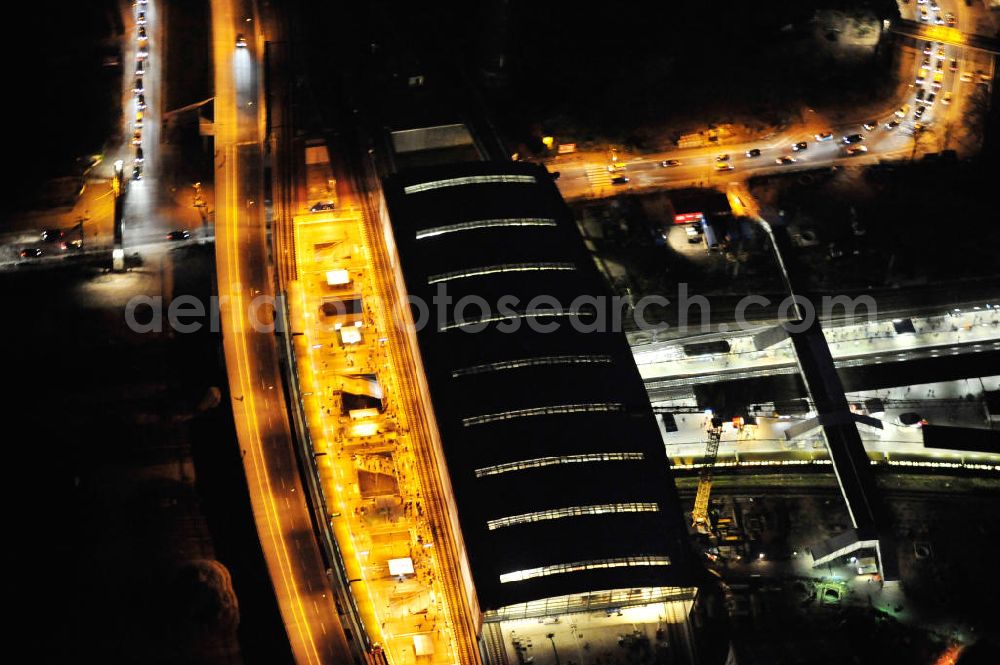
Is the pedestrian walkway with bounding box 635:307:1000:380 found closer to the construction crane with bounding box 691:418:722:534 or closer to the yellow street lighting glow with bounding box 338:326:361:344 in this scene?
the construction crane with bounding box 691:418:722:534

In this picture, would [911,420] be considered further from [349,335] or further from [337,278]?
[337,278]

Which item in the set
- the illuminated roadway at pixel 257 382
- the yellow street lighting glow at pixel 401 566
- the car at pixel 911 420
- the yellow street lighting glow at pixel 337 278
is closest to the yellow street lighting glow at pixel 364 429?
the illuminated roadway at pixel 257 382

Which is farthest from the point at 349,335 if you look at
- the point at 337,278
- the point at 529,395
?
the point at 529,395

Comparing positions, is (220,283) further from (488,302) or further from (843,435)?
(843,435)

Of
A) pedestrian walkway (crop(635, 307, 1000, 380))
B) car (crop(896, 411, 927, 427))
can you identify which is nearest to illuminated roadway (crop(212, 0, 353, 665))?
pedestrian walkway (crop(635, 307, 1000, 380))

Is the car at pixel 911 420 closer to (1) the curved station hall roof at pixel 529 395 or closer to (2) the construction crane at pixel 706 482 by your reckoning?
(2) the construction crane at pixel 706 482

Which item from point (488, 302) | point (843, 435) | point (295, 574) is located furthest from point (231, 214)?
point (843, 435)
